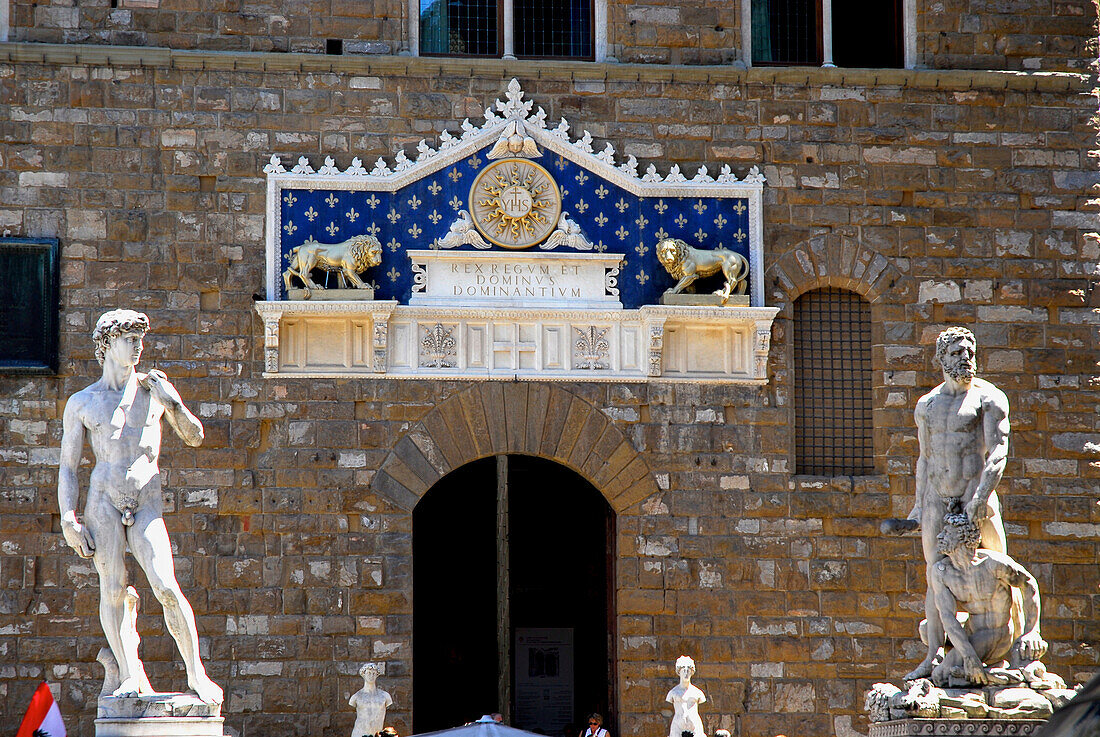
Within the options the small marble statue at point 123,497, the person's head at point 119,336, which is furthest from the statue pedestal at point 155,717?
the person's head at point 119,336

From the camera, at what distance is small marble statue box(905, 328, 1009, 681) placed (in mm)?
9688

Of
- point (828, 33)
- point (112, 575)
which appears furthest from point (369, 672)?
point (828, 33)

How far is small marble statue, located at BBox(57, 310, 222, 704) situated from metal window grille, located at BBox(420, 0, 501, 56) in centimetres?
610

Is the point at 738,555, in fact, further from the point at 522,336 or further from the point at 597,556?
the point at 597,556

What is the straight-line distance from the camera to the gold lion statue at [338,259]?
551 inches

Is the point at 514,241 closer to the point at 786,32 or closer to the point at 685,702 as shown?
the point at 786,32

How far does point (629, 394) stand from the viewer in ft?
47.2

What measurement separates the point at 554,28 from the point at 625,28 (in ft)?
2.39

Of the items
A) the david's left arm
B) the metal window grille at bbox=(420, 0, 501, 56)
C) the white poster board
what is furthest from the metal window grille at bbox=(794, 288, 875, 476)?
the david's left arm

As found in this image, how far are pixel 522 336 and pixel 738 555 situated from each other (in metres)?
2.94

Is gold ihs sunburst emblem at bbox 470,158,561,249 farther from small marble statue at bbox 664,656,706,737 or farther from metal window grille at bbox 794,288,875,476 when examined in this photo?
small marble statue at bbox 664,656,706,737

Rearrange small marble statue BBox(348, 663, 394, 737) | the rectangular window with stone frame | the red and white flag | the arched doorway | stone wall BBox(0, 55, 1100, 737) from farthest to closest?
the arched doorway < the rectangular window with stone frame < stone wall BBox(0, 55, 1100, 737) < small marble statue BBox(348, 663, 394, 737) < the red and white flag

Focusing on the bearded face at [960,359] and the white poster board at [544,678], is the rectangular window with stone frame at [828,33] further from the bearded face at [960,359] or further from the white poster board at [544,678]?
the white poster board at [544,678]

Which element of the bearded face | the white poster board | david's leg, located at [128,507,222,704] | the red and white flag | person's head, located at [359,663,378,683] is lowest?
the white poster board
